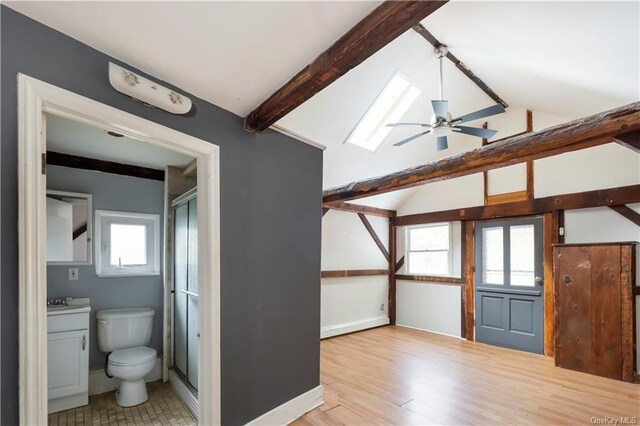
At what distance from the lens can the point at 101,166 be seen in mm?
3160

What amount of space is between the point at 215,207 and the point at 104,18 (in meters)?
1.08

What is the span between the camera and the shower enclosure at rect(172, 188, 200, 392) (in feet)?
9.17

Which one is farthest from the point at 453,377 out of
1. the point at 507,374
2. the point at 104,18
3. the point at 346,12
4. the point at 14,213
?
the point at 104,18

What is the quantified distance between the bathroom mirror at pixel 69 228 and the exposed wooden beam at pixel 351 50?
7.22 feet

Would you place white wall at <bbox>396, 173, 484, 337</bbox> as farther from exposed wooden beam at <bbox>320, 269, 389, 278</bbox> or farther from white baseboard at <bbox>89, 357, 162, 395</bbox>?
white baseboard at <bbox>89, 357, 162, 395</bbox>

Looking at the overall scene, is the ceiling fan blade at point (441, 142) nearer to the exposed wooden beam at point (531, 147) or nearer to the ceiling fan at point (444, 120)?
the ceiling fan at point (444, 120)

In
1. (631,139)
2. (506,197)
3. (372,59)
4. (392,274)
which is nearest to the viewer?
(631,139)

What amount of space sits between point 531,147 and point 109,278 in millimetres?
3935

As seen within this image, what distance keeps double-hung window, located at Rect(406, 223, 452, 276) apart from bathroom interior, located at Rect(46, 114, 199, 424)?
4242 mm

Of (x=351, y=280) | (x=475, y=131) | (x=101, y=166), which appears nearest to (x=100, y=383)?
(x=101, y=166)

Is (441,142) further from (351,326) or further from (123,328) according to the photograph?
(123,328)

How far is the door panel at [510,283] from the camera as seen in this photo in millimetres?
4492

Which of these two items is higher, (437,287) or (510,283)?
(510,283)

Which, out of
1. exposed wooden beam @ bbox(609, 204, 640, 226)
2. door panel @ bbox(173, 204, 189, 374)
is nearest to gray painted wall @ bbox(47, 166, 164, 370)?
door panel @ bbox(173, 204, 189, 374)
